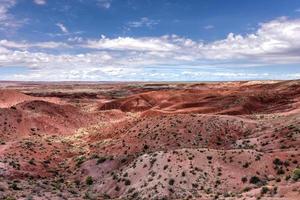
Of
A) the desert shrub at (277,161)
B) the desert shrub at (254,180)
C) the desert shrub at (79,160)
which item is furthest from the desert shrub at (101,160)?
the desert shrub at (277,161)

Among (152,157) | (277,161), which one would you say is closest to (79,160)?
(152,157)

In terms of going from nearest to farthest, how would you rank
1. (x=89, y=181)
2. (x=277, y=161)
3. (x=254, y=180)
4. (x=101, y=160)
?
(x=254, y=180)
(x=277, y=161)
(x=89, y=181)
(x=101, y=160)

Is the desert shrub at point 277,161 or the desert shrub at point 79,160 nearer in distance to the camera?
the desert shrub at point 277,161

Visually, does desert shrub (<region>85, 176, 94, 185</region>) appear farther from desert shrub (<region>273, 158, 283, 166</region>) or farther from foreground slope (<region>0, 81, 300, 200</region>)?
desert shrub (<region>273, 158, 283, 166</region>)

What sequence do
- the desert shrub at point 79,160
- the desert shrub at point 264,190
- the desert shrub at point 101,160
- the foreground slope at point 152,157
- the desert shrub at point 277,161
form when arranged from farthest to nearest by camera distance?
the desert shrub at point 79,160, the desert shrub at point 101,160, the desert shrub at point 277,161, the foreground slope at point 152,157, the desert shrub at point 264,190

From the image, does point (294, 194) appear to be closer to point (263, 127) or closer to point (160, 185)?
point (160, 185)

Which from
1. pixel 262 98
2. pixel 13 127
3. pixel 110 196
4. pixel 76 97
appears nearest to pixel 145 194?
pixel 110 196

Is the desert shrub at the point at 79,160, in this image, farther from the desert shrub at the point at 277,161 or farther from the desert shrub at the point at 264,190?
the desert shrub at the point at 264,190

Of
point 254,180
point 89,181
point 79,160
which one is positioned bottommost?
point 89,181

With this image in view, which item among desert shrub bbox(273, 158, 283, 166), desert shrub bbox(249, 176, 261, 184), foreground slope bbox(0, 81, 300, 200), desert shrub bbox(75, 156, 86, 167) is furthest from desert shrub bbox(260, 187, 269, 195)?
desert shrub bbox(75, 156, 86, 167)

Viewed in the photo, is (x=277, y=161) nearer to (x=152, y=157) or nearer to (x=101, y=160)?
(x=152, y=157)

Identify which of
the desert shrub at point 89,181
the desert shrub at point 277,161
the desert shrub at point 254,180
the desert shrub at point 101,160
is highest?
the desert shrub at point 277,161
